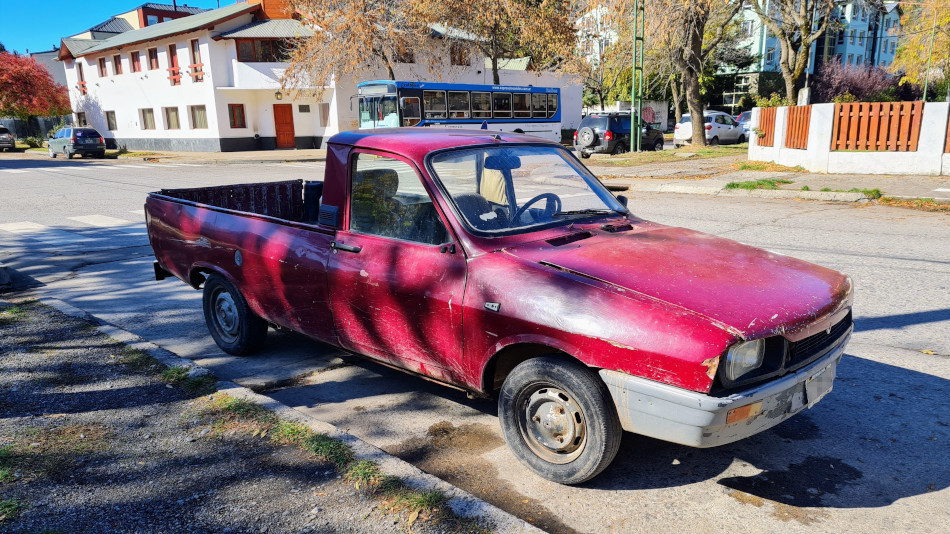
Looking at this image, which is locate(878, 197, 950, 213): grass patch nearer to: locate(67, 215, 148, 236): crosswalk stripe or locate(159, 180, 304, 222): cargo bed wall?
locate(159, 180, 304, 222): cargo bed wall

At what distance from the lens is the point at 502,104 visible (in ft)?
95.0

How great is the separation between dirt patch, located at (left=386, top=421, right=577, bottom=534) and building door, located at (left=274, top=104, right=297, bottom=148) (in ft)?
123

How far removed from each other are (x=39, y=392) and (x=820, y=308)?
4.68m

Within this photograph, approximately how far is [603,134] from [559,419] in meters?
25.8

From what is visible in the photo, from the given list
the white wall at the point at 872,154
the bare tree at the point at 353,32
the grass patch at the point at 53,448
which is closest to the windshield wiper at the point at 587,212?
the grass patch at the point at 53,448

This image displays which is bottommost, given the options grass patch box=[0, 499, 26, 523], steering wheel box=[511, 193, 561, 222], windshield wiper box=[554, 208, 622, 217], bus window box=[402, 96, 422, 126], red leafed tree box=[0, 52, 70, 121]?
grass patch box=[0, 499, 26, 523]

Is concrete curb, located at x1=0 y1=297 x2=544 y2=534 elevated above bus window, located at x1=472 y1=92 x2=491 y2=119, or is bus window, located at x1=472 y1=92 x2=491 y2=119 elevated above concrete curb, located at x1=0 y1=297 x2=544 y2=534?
bus window, located at x1=472 y1=92 x2=491 y2=119

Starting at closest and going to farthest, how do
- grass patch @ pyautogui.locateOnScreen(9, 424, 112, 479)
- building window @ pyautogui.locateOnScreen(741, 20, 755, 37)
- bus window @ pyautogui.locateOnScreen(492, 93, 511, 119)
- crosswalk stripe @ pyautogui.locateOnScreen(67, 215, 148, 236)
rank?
1. grass patch @ pyautogui.locateOnScreen(9, 424, 112, 479)
2. crosswalk stripe @ pyautogui.locateOnScreen(67, 215, 148, 236)
3. bus window @ pyautogui.locateOnScreen(492, 93, 511, 119)
4. building window @ pyautogui.locateOnScreen(741, 20, 755, 37)

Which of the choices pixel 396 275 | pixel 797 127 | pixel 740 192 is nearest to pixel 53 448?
pixel 396 275

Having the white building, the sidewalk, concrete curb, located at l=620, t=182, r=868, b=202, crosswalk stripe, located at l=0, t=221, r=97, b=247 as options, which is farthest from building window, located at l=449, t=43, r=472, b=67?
crosswalk stripe, located at l=0, t=221, r=97, b=247

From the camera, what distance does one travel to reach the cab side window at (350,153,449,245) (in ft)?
12.4

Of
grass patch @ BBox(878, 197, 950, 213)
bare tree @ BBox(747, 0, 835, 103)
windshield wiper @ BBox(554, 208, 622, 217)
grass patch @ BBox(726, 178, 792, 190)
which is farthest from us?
bare tree @ BBox(747, 0, 835, 103)

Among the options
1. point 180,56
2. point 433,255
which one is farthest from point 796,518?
point 180,56

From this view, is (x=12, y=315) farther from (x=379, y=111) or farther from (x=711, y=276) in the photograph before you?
(x=379, y=111)
